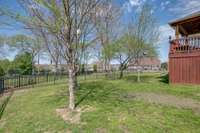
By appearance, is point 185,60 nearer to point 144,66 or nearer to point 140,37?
point 140,37

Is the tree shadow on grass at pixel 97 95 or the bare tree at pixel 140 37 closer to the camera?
the tree shadow on grass at pixel 97 95

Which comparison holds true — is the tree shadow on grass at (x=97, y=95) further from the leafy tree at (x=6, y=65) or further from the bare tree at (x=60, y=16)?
the leafy tree at (x=6, y=65)

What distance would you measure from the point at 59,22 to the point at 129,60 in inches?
563

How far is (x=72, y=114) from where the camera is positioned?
608cm

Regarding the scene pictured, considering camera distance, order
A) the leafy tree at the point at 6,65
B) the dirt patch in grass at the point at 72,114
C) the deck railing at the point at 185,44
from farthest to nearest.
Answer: the leafy tree at the point at 6,65 → the deck railing at the point at 185,44 → the dirt patch in grass at the point at 72,114

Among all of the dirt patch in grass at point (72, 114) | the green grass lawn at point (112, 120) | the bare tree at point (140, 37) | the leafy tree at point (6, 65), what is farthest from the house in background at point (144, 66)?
the leafy tree at point (6, 65)

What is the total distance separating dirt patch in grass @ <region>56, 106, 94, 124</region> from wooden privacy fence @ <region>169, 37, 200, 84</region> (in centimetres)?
732

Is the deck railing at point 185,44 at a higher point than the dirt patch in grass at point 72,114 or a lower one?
higher

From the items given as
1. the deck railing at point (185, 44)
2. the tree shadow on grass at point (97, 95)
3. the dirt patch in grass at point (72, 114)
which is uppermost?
the deck railing at point (185, 44)

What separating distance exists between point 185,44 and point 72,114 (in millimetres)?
8859

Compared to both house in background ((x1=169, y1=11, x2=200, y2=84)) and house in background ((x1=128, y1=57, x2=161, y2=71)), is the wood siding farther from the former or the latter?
house in background ((x1=128, y1=57, x2=161, y2=71))

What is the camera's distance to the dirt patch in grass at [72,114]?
18.3 feet

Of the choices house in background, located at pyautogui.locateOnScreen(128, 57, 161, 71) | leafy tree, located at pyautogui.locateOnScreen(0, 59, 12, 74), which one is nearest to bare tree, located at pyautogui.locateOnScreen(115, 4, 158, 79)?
house in background, located at pyautogui.locateOnScreen(128, 57, 161, 71)

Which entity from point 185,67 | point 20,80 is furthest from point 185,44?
point 20,80
